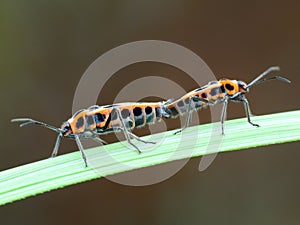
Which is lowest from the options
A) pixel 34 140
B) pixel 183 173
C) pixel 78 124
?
pixel 183 173

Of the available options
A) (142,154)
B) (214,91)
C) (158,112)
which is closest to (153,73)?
(214,91)

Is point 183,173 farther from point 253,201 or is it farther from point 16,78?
point 16,78

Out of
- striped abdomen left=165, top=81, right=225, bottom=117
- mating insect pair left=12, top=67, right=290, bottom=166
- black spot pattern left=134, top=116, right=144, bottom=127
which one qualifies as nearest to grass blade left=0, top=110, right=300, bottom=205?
mating insect pair left=12, top=67, right=290, bottom=166

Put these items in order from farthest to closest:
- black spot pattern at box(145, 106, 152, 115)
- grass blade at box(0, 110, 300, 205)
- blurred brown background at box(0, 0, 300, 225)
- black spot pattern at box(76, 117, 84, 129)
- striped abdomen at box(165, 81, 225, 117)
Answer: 1. blurred brown background at box(0, 0, 300, 225)
2. striped abdomen at box(165, 81, 225, 117)
3. black spot pattern at box(145, 106, 152, 115)
4. black spot pattern at box(76, 117, 84, 129)
5. grass blade at box(0, 110, 300, 205)

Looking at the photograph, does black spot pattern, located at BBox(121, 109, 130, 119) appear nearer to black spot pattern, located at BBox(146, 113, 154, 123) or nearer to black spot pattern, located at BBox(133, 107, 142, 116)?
black spot pattern, located at BBox(133, 107, 142, 116)

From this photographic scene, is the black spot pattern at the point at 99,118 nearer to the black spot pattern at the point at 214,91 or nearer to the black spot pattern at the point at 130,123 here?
the black spot pattern at the point at 130,123

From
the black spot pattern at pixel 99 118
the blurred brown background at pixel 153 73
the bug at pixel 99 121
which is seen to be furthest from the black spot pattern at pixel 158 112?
the blurred brown background at pixel 153 73

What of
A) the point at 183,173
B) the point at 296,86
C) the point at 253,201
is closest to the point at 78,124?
the point at 183,173
